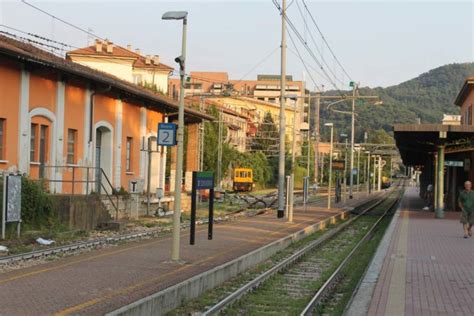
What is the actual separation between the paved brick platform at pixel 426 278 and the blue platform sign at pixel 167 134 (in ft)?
16.8

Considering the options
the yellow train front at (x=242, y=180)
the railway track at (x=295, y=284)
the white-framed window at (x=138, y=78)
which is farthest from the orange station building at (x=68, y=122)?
the yellow train front at (x=242, y=180)

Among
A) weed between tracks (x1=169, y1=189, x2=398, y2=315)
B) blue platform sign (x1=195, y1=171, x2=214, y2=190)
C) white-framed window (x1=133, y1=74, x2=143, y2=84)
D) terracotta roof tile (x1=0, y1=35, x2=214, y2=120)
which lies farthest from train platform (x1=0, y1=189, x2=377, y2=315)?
white-framed window (x1=133, y1=74, x2=143, y2=84)

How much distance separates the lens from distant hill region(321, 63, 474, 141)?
116956 millimetres

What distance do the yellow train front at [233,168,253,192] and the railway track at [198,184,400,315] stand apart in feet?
167

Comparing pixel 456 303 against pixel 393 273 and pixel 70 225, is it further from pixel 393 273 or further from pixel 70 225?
pixel 70 225

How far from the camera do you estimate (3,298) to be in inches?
364

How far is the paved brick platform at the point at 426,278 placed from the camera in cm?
957

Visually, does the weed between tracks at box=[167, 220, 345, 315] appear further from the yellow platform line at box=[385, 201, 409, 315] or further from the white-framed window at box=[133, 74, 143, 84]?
the white-framed window at box=[133, 74, 143, 84]

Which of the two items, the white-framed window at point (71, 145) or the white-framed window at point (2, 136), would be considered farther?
the white-framed window at point (71, 145)

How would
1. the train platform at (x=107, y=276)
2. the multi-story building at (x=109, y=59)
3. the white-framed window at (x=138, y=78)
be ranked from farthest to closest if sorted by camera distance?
the white-framed window at (x=138, y=78) < the multi-story building at (x=109, y=59) < the train platform at (x=107, y=276)

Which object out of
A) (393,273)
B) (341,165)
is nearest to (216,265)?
(393,273)

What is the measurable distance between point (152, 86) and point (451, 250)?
167ft

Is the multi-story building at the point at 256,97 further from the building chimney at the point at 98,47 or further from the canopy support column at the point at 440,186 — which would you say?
the canopy support column at the point at 440,186

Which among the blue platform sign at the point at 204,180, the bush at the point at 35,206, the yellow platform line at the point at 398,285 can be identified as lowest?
the yellow platform line at the point at 398,285
